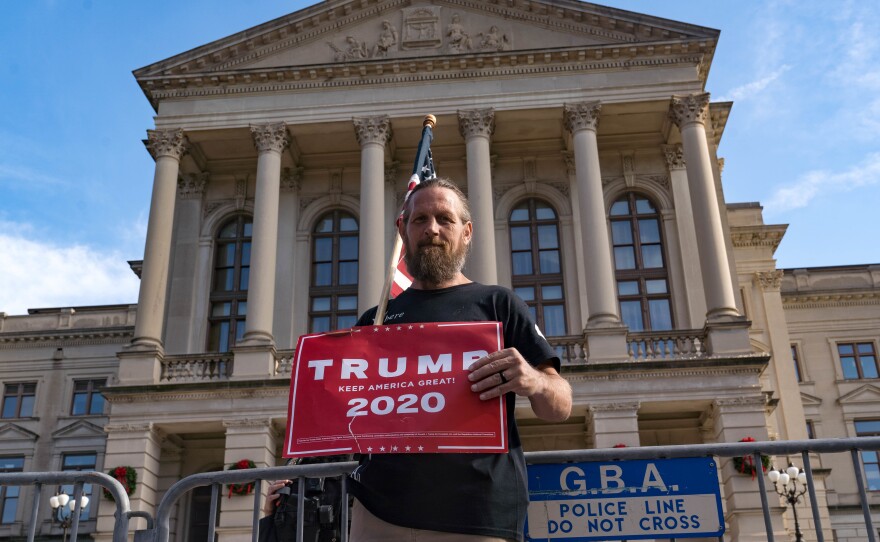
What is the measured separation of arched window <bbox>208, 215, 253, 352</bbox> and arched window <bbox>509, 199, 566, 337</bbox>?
8.73 meters

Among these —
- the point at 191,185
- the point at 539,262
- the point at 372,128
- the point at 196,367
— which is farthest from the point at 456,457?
the point at 191,185

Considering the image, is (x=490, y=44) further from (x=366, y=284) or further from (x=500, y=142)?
(x=366, y=284)

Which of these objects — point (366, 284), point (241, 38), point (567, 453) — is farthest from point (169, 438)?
point (567, 453)

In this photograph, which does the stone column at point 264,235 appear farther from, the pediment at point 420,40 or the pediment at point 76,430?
the pediment at point 76,430

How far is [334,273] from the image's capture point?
28.1 metres

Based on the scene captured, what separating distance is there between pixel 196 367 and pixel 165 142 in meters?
7.40

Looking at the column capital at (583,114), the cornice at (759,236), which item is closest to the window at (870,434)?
the cornice at (759,236)

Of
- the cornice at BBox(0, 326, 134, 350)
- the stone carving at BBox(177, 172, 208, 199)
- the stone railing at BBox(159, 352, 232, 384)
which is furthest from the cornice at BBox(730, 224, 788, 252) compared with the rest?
the cornice at BBox(0, 326, 134, 350)

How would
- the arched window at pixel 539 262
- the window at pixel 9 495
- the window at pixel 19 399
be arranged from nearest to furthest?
the arched window at pixel 539 262 → the window at pixel 9 495 → the window at pixel 19 399

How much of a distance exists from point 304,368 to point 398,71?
24508 mm

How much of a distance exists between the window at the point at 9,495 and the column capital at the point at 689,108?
32.3 meters

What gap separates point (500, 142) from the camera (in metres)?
28.5

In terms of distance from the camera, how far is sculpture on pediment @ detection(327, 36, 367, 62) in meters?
28.2

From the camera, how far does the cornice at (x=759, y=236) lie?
39.2 metres
